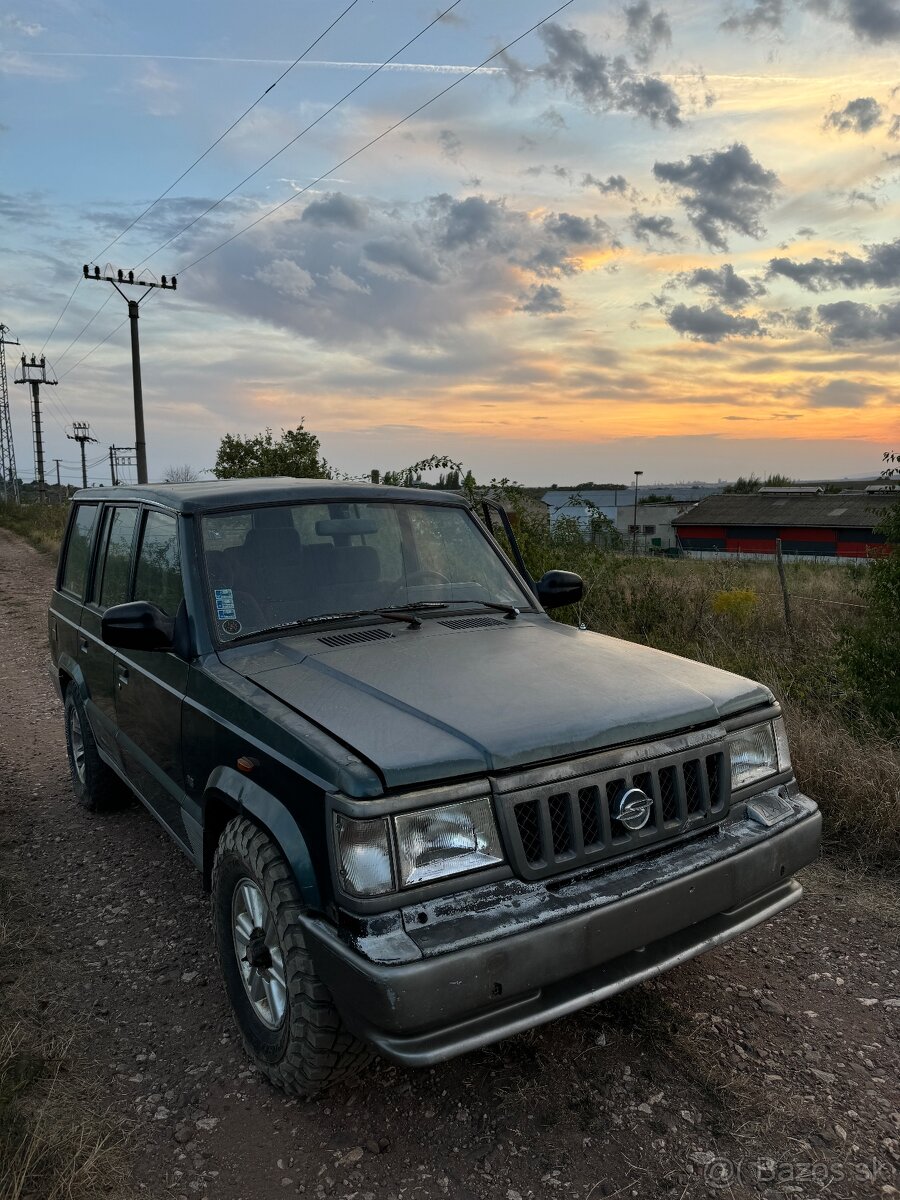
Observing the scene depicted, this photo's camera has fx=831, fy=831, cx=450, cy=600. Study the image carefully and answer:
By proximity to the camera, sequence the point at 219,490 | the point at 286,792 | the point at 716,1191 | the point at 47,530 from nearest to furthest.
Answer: the point at 716,1191 < the point at 286,792 < the point at 219,490 < the point at 47,530

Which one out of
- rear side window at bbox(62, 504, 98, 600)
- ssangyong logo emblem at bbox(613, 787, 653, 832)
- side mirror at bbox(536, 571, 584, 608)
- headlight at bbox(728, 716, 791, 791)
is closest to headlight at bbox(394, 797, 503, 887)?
ssangyong logo emblem at bbox(613, 787, 653, 832)

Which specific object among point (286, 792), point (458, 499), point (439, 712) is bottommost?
point (286, 792)

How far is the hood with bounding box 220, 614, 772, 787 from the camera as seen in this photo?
2262mm

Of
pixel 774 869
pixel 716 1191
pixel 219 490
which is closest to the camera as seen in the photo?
pixel 716 1191

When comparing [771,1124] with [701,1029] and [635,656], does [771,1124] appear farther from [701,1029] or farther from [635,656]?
[635,656]

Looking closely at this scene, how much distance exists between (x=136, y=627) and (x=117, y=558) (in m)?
1.35

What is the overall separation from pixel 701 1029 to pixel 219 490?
2785mm

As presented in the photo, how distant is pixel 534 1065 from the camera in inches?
106

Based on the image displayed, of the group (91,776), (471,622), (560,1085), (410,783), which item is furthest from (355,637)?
(91,776)

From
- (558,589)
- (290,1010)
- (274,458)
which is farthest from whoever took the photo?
(274,458)

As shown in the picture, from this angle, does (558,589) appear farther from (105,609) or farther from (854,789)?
(105,609)

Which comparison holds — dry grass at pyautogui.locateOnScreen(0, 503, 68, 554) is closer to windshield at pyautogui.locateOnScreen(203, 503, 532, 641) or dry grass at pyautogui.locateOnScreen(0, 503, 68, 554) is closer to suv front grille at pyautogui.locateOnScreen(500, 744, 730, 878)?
windshield at pyautogui.locateOnScreen(203, 503, 532, 641)

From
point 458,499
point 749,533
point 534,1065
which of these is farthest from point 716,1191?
point 749,533

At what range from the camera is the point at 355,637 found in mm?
3141
